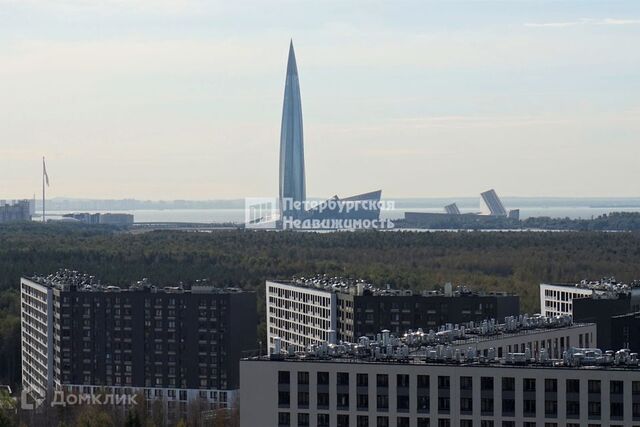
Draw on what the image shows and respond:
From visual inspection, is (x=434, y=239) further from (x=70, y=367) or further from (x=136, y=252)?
(x=70, y=367)

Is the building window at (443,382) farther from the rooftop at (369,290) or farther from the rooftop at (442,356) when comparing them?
the rooftop at (369,290)

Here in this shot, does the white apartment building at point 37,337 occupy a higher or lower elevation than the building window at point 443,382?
lower

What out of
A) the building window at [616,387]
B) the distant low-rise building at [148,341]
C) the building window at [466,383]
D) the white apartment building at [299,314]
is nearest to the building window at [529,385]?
the building window at [466,383]

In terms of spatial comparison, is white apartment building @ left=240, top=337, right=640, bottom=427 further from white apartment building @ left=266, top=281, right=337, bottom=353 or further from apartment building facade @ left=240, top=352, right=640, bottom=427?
white apartment building @ left=266, top=281, right=337, bottom=353

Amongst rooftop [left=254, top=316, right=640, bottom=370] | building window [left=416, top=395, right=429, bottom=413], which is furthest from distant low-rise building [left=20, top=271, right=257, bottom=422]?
building window [left=416, top=395, right=429, bottom=413]

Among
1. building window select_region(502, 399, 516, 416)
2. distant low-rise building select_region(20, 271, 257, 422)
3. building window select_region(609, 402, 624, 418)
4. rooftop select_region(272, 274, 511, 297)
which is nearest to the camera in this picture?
building window select_region(609, 402, 624, 418)

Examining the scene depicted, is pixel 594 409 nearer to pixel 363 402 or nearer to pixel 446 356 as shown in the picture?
pixel 446 356

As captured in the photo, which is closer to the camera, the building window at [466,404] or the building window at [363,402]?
the building window at [466,404]

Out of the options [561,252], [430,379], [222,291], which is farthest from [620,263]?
[430,379]
